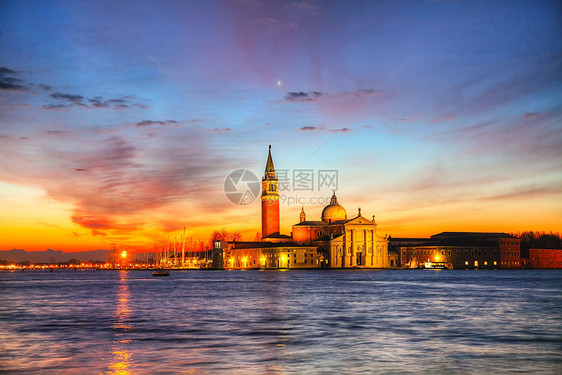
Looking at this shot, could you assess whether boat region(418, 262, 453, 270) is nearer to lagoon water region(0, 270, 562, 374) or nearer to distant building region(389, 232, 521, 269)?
distant building region(389, 232, 521, 269)

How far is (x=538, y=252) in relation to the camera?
177 m

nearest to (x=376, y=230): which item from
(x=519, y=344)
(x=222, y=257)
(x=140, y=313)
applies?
(x=222, y=257)

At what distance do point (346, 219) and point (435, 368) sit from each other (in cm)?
14187

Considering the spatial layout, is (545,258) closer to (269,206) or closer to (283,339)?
(269,206)

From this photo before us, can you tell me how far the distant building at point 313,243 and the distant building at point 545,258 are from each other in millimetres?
45568

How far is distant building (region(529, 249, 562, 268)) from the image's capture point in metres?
176

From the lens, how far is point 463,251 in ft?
530

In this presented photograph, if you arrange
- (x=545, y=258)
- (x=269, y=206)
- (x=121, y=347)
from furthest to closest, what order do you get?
(x=545, y=258), (x=269, y=206), (x=121, y=347)

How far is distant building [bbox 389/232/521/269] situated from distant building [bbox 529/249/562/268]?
7679mm

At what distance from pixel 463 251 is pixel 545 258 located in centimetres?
3206

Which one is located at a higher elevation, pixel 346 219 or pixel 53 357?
pixel 346 219

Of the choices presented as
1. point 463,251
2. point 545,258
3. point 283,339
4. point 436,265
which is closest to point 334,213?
point 436,265

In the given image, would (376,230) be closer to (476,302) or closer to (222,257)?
(222,257)

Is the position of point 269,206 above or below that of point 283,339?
above
